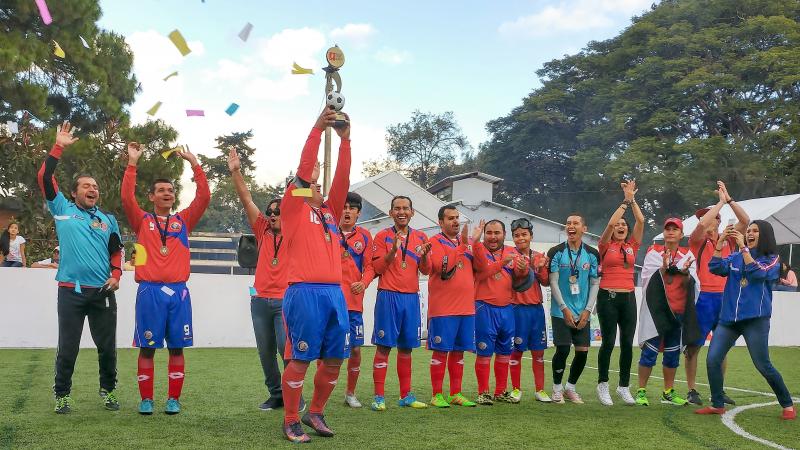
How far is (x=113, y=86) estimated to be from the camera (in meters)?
22.7

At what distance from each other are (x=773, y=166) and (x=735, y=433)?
3288cm

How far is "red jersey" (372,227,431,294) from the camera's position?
25.4ft

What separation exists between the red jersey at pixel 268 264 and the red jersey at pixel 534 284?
2715 millimetres

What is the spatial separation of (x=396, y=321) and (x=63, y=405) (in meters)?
3.09

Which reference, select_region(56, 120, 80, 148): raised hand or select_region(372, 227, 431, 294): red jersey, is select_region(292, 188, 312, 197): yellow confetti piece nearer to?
select_region(372, 227, 431, 294): red jersey

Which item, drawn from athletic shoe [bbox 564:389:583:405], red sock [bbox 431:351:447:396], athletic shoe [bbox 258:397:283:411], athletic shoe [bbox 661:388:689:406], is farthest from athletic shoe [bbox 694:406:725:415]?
athletic shoe [bbox 258:397:283:411]

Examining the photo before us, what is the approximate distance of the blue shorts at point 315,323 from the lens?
555 cm

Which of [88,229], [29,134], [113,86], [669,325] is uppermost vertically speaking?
[113,86]

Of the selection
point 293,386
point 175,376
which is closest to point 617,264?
point 293,386

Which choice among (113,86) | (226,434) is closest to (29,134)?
(113,86)

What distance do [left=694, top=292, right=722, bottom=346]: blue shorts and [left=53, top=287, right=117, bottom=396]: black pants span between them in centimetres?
626

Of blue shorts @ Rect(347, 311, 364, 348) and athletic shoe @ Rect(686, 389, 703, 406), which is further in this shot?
athletic shoe @ Rect(686, 389, 703, 406)

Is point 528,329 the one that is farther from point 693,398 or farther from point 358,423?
point 358,423

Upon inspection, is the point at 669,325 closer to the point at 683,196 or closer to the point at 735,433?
the point at 735,433
